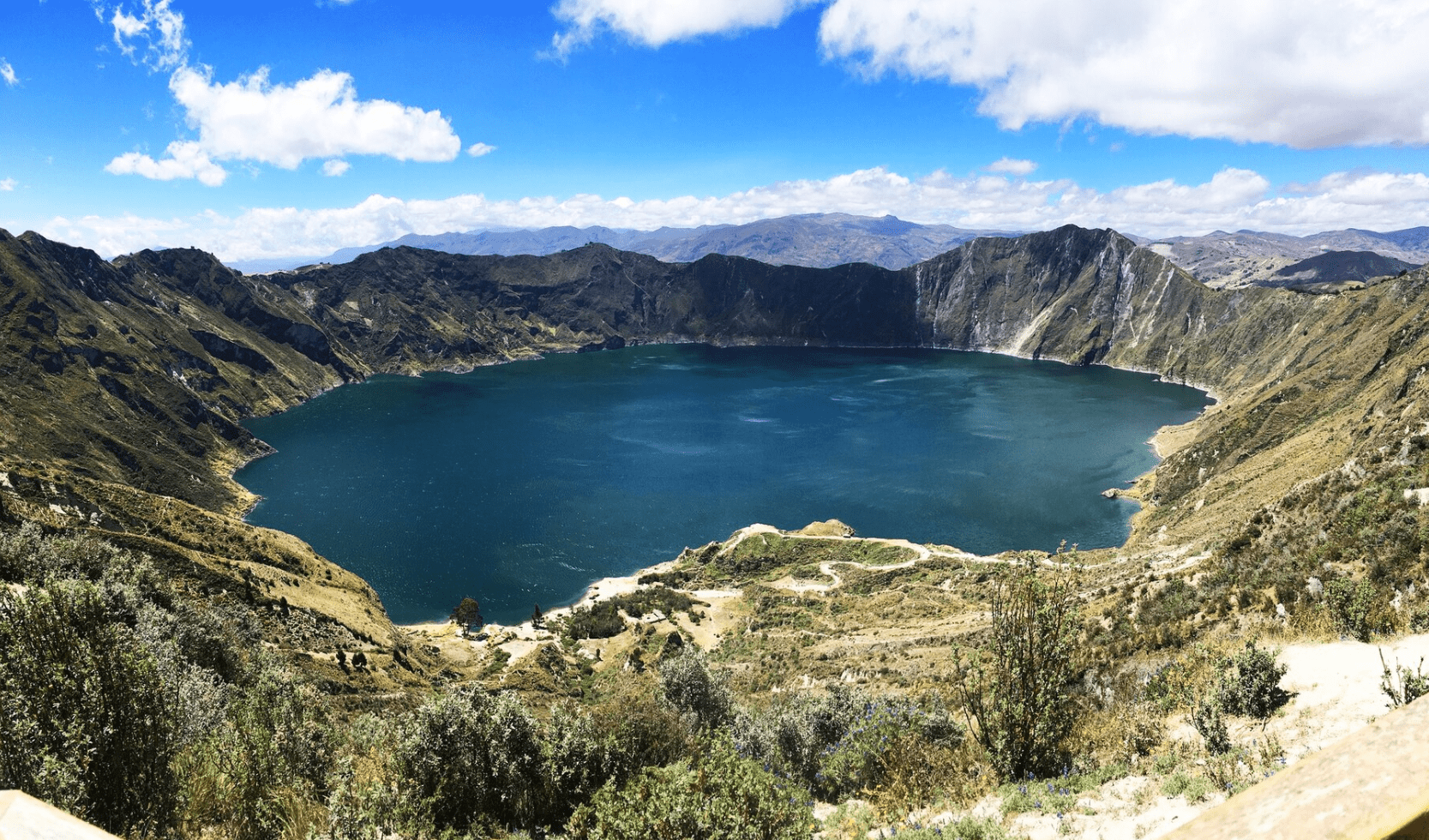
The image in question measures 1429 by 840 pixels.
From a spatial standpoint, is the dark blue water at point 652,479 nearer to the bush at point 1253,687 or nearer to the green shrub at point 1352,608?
the green shrub at point 1352,608

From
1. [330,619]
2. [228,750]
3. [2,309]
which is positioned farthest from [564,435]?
[228,750]

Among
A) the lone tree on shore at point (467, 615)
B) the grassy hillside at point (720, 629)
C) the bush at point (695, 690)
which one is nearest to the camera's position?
the grassy hillside at point (720, 629)

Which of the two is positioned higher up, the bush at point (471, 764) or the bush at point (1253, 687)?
the bush at point (1253, 687)

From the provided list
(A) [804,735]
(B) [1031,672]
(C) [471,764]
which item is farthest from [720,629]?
(B) [1031,672]

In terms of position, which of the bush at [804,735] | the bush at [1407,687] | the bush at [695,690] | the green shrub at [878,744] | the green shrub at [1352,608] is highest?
the bush at [1407,687]

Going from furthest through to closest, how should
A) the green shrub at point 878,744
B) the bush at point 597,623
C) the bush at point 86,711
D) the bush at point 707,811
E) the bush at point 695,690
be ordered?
the bush at point 597,623, the bush at point 695,690, the green shrub at point 878,744, the bush at point 707,811, the bush at point 86,711

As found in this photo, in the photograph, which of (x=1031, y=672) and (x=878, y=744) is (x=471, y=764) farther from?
(x=1031, y=672)

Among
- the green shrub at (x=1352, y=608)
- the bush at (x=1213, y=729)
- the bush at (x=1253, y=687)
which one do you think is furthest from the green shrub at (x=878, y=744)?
the green shrub at (x=1352, y=608)
